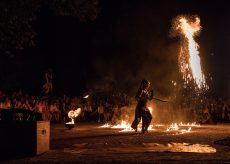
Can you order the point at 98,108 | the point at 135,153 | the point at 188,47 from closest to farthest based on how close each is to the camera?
the point at 135,153 → the point at 98,108 → the point at 188,47

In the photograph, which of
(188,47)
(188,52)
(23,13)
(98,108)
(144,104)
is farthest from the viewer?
(188,52)

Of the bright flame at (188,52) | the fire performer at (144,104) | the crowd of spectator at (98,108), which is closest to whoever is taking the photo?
the fire performer at (144,104)

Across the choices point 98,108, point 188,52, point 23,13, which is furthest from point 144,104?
point 188,52

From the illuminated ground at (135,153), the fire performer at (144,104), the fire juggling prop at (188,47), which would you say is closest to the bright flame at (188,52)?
the fire juggling prop at (188,47)

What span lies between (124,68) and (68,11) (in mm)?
31127

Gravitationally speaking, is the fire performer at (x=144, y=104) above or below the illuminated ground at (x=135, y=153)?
above

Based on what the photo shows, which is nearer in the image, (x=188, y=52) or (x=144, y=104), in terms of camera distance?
(x=144, y=104)

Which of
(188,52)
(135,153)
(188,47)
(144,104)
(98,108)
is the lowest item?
(135,153)

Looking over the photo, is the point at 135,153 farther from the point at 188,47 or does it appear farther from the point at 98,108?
the point at 188,47

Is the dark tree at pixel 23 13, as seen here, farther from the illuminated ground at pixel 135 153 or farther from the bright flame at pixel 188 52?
the bright flame at pixel 188 52

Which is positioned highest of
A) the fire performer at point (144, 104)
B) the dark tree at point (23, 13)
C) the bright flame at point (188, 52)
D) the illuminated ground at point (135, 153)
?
the bright flame at point (188, 52)

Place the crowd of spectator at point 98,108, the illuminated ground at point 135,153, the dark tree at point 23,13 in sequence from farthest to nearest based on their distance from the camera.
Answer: the crowd of spectator at point 98,108
the dark tree at point 23,13
the illuminated ground at point 135,153

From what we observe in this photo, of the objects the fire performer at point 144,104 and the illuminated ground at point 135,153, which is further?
the fire performer at point 144,104

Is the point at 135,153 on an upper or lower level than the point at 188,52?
lower
